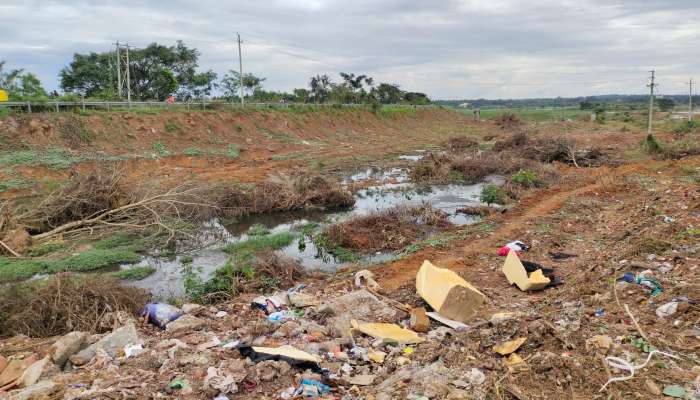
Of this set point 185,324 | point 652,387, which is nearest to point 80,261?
point 185,324

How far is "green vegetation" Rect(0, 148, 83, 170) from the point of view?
16.1m

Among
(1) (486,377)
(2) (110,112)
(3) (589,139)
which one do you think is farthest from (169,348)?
(3) (589,139)

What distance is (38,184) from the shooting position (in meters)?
14.9

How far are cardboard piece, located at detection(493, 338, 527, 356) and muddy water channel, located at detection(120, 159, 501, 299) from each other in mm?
4889

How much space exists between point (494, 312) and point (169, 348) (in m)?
3.85

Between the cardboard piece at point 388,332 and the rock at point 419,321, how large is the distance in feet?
0.45

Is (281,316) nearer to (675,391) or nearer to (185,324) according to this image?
(185,324)

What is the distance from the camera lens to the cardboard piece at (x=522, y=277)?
6.76 m

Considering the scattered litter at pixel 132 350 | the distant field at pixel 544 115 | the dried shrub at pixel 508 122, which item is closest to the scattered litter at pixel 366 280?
the scattered litter at pixel 132 350

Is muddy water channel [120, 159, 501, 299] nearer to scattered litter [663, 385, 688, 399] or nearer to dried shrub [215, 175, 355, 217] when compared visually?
dried shrub [215, 175, 355, 217]

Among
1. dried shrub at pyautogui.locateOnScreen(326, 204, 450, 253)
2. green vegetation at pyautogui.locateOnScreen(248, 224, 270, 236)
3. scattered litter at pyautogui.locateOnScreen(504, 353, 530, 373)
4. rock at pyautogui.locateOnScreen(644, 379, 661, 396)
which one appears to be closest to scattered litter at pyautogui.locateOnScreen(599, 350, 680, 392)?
rock at pyautogui.locateOnScreen(644, 379, 661, 396)

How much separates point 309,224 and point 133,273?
15.1 feet

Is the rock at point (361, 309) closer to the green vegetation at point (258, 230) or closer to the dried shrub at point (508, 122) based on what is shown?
the green vegetation at point (258, 230)

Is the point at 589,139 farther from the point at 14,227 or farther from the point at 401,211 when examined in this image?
the point at 14,227
